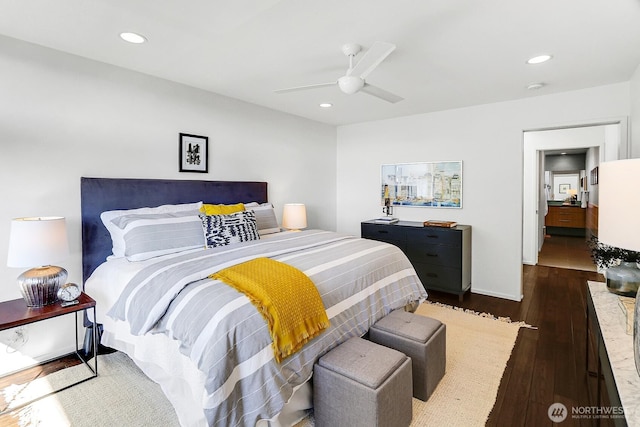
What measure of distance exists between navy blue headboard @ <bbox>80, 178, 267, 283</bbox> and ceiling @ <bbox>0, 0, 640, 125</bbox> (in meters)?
→ 1.02

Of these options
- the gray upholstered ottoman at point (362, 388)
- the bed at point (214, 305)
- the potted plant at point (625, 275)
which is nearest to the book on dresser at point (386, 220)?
the bed at point (214, 305)

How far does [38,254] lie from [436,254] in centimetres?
376

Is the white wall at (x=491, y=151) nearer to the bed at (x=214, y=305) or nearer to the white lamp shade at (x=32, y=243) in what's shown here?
the bed at (x=214, y=305)

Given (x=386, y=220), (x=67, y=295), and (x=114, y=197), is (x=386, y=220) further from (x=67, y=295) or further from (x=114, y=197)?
(x=67, y=295)

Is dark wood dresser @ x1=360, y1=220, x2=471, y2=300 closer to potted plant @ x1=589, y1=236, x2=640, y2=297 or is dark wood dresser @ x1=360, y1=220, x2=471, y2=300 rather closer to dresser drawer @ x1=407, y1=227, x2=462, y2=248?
dresser drawer @ x1=407, y1=227, x2=462, y2=248

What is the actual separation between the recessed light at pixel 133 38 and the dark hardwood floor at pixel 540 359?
8.13 feet

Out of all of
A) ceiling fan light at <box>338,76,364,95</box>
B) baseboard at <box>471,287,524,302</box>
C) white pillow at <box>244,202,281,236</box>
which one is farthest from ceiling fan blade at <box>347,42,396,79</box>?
baseboard at <box>471,287,524,302</box>

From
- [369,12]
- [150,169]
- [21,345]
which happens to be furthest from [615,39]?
[21,345]

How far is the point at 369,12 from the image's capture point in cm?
192

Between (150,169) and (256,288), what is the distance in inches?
79.4

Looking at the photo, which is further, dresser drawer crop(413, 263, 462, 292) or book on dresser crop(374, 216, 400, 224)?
book on dresser crop(374, 216, 400, 224)

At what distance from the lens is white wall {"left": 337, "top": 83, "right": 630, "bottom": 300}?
3477 millimetres

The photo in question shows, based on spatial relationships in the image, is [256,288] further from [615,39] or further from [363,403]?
[615,39]

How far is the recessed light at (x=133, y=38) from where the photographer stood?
2.25 m
